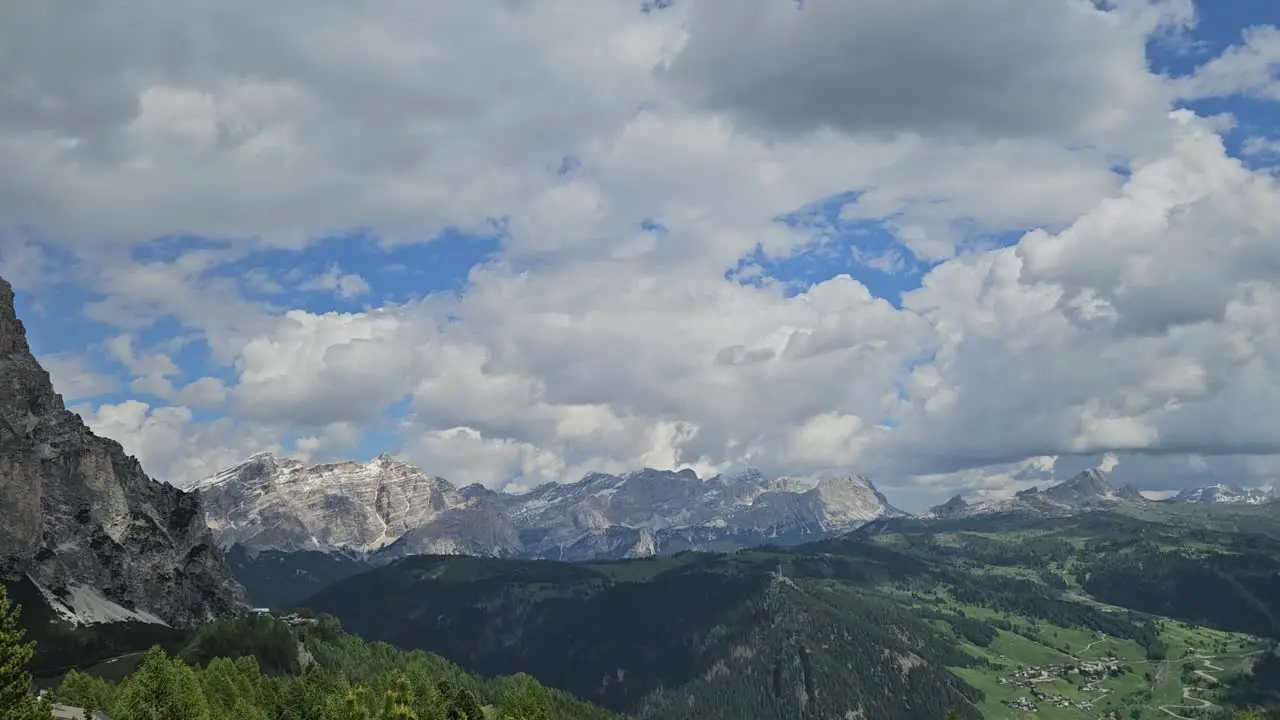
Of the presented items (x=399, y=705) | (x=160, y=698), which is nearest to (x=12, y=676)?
(x=160, y=698)

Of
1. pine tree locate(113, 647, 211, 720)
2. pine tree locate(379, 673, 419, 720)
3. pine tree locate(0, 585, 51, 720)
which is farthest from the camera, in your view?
pine tree locate(379, 673, 419, 720)

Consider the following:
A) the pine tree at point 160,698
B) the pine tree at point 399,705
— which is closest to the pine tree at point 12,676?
the pine tree at point 160,698

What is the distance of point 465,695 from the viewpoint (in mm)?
171875

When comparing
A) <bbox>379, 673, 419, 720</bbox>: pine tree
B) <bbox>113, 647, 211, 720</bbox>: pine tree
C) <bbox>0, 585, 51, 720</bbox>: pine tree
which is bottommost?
<bbox>379, 673, 419, 720</bbox>: pine tree

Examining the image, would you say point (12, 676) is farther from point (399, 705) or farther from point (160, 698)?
point (399, 705)

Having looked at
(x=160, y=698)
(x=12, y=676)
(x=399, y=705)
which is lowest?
(x=399, y=705)

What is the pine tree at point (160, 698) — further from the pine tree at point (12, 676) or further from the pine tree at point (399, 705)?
the pine tree at point (12, 676)

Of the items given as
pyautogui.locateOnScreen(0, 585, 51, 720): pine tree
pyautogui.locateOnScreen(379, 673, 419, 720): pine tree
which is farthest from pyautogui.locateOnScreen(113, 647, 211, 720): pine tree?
pyautogui.locateOnScreen(0, 585, 51, 720): pine tree

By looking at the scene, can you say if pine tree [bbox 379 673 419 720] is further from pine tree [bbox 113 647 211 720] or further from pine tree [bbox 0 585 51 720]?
pine tree [bbox 0 585 51 720]

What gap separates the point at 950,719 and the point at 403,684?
107148 millimetres

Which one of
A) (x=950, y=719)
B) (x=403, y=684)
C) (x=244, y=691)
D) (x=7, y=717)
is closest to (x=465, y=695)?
(x=403, y=684)

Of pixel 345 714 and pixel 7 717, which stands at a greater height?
pixel 7 717

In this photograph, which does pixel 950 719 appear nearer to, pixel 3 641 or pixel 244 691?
pixel 3 641

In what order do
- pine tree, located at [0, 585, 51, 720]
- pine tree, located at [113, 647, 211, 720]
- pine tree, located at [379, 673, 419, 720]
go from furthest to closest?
pine tree, located at [379, 673, 419, 720] < pine tree, located at [113, 647, 211, 720] < pine tree, located at [0, 585, 51, 720]
